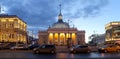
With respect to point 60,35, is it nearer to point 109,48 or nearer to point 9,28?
point 9,28

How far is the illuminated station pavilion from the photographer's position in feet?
556

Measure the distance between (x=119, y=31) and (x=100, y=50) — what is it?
84.2m

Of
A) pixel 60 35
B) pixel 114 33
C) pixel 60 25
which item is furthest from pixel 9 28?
pixel 114 33

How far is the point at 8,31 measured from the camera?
138m

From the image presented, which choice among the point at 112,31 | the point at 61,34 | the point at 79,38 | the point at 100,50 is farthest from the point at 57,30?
the point at 100,50

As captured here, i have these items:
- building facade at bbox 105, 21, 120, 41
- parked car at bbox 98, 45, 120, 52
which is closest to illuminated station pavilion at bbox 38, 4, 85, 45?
building facade at bbox 105, 21, 120, 41

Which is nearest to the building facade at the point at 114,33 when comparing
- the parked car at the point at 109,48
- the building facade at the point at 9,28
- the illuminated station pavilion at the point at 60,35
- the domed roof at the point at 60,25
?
the illuminated station pavilion at the point at 60,35

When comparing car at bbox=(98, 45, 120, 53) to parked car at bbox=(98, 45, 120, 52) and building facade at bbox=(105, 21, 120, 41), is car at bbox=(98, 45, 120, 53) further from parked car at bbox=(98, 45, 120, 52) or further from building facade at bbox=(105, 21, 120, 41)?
building facade at bbox=(105, 21, 120, 41)

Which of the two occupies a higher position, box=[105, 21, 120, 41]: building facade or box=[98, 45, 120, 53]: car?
box=[105, 21, 120, 41]: building facade

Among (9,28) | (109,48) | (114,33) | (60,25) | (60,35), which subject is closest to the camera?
(109,48)

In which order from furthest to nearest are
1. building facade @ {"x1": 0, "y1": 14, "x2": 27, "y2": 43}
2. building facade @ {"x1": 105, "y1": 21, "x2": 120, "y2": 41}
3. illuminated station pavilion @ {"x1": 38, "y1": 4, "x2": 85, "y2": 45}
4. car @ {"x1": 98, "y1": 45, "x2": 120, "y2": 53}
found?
illuminated station pavilion @ {"x1": 38, "y1": 4, "x2": 85, "y2": 45}, building facade @ {"x1": 105, "y1": 21, "x2": 120, "y2": 41}, building facade @ {"x1": 0, "y1": 14, "x2": 27, "y2": 43}, car @ {"x1": 98, "y1": 45, "x2": 120, "y2": 53}

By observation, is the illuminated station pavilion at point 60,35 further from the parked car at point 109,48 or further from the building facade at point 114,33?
the parked car at point 109,48

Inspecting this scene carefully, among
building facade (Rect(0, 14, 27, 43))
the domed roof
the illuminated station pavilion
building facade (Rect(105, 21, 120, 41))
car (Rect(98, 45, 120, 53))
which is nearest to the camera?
car (Rect(98, 45, 120, 53))

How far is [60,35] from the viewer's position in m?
173
